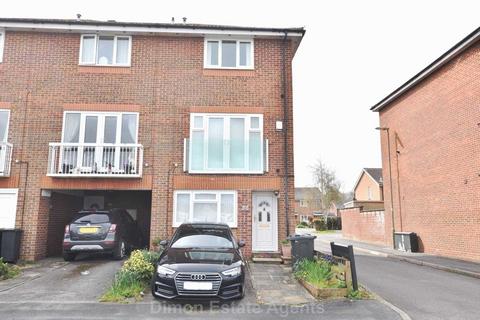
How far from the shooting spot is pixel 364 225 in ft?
82.2

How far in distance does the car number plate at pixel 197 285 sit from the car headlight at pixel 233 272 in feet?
1.15

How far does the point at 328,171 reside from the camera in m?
52.9

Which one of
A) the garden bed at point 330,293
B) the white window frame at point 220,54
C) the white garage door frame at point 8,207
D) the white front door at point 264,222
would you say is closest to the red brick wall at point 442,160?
the white front door at point 264,222

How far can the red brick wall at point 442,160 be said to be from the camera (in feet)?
46.2

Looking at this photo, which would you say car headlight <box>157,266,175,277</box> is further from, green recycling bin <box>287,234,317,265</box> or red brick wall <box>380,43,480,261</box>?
red brick wall <box>380,43,480,261</box>

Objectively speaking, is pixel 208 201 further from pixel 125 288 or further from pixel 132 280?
pixel 125 288

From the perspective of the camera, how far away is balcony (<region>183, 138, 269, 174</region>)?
1232 cm

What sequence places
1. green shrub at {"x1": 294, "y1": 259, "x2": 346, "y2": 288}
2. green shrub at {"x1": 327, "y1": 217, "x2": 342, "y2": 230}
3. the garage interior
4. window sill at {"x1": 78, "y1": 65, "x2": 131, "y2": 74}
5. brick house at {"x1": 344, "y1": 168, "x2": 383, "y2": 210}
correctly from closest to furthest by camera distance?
green shrub at {"x1": 294, "y1": 259, "x2": 346, "y2": 288} < window sill at {"x1": 78, "y1": 65, "x2": 131, "y2": 74} < the garage interior < brick house at {"x1": 344, "y1": 168, "x2": 383, "y2": 210} < green shrub at {"x1": 327, "y1": 217, "x2": 342, "y2": 230}

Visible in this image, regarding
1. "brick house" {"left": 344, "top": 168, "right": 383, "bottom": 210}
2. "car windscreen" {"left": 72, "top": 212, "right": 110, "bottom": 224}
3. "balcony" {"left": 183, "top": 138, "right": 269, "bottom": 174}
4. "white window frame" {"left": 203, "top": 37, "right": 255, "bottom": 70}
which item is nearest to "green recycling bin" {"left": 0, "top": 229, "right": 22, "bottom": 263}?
"car windscreen" {"left": 72, "top": 212, "right": 110, "bottom": 224}

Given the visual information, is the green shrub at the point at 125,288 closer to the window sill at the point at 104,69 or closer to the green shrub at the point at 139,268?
the green shrub at the point at 139,268

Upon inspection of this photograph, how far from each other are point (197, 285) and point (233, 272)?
0.71 metres

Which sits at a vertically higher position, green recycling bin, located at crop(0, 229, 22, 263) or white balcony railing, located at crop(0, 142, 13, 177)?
white balcony railing, located at crop(0, 142, 13, 177)

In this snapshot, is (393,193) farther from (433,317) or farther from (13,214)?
(13,214)

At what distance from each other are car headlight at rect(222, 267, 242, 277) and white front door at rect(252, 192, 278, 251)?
506 cm
